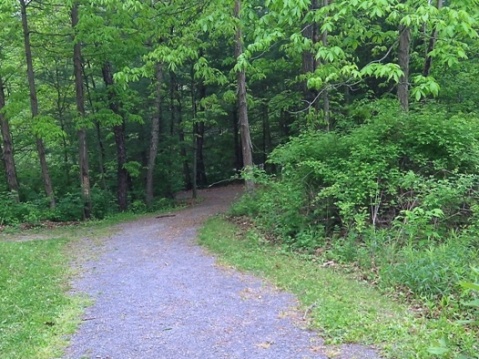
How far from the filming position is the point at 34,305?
5.43 metres

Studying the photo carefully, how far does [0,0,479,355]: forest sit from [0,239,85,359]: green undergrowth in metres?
3.73

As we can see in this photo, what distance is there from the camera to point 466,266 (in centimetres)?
533

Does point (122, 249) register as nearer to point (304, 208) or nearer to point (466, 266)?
point (304, 208)

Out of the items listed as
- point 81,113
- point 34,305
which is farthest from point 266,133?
point 34,305

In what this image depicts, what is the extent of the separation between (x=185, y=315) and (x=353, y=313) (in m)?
1.84

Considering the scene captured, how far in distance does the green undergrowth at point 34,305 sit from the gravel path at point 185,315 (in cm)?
21

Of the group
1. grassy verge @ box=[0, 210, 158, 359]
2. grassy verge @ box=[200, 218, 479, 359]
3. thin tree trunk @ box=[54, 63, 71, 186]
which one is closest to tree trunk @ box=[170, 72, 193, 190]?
thin tree trunk @ box=[54, 63, 71, 186]

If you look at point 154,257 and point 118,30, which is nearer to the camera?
point 154,257

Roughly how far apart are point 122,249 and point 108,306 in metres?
3.90

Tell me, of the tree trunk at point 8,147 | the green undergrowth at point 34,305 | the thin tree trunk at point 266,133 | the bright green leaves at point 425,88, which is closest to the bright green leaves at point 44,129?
the tree trunk at point 8,147

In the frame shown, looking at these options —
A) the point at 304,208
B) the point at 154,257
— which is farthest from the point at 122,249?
the point at 304,208

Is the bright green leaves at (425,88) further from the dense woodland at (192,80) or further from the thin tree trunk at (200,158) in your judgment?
the thin tree trunk at (200,158)

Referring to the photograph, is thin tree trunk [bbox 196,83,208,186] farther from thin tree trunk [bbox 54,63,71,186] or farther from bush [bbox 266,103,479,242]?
bush [bbox 266,103,479,242]

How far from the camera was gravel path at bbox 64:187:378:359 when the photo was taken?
159 inches
